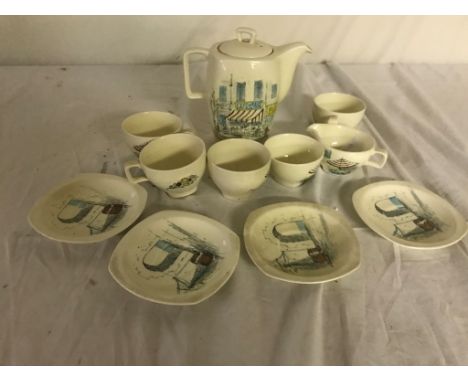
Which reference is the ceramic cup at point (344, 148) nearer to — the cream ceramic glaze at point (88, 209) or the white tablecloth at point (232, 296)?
the white tablecloth at point (232, 296)

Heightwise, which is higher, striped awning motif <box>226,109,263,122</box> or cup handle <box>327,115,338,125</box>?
striped awning motif <box>226,109,263,122</box>

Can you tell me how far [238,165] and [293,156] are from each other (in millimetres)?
87

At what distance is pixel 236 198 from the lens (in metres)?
0.51

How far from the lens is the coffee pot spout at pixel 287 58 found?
54cm

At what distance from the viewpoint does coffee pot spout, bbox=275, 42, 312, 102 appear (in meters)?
0.54

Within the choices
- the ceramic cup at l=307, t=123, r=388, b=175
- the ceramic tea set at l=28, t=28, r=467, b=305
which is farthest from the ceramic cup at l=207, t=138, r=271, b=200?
the ceramic cup at l=307, t=123, r=388, b=175

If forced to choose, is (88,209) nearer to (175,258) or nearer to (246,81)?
(175,258)

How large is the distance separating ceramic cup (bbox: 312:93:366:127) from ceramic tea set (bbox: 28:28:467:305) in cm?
2

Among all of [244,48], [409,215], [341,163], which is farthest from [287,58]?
[409,215]

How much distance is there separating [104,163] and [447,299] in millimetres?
489

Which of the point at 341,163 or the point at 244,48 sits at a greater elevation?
the point at 244,48

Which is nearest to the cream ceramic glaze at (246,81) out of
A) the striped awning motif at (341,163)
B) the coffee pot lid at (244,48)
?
the coffee pot lid at (244,48)

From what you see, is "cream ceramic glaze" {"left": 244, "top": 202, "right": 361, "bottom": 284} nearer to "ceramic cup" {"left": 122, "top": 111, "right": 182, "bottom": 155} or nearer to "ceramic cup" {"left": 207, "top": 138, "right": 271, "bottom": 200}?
"ceramic cup" {"left": 207, "top": 138, "right": 271, "bottom": 200}

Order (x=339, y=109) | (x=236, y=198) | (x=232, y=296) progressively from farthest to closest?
(x=339, y=109) < (x=236, y=198) < (x=232, y=296)
